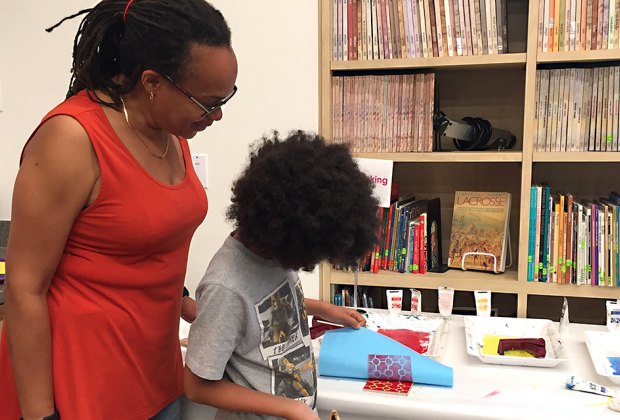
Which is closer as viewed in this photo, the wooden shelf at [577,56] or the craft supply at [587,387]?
the craft supply at [587,387]

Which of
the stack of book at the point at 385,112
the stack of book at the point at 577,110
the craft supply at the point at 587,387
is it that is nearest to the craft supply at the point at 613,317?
the craft supply at the point at 587,387

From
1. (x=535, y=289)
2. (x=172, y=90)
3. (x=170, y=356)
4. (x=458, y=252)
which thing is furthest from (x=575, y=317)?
(x=172, y=90)

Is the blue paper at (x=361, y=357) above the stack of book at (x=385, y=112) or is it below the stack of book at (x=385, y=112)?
below

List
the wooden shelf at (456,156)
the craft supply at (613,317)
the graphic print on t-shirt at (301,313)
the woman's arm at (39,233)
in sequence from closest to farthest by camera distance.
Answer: the woman's arm at (39,233)
the graphic print on t-shirt at (301,313)
the craft supply at (613,317)
the wooden shelf at (456,156)

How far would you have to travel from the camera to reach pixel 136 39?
0.92m

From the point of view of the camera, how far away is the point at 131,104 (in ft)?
3.19

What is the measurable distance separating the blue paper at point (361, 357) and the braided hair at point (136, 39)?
0.72m

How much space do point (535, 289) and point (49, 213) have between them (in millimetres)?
1393

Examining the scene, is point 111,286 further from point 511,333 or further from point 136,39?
point 511,333

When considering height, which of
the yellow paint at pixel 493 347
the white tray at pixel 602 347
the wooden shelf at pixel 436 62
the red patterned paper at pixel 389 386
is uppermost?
the wooden shelf at pixel 436 62

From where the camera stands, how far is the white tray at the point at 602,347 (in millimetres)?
1327

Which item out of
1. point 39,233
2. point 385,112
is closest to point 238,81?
point 385,112

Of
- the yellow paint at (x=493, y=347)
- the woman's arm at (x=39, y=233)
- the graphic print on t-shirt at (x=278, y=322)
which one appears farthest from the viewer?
the yellow paint at (x=493, y=347)

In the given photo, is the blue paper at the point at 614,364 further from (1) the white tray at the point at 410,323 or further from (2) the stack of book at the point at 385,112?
(2) the stack of book at the point at 385,112
